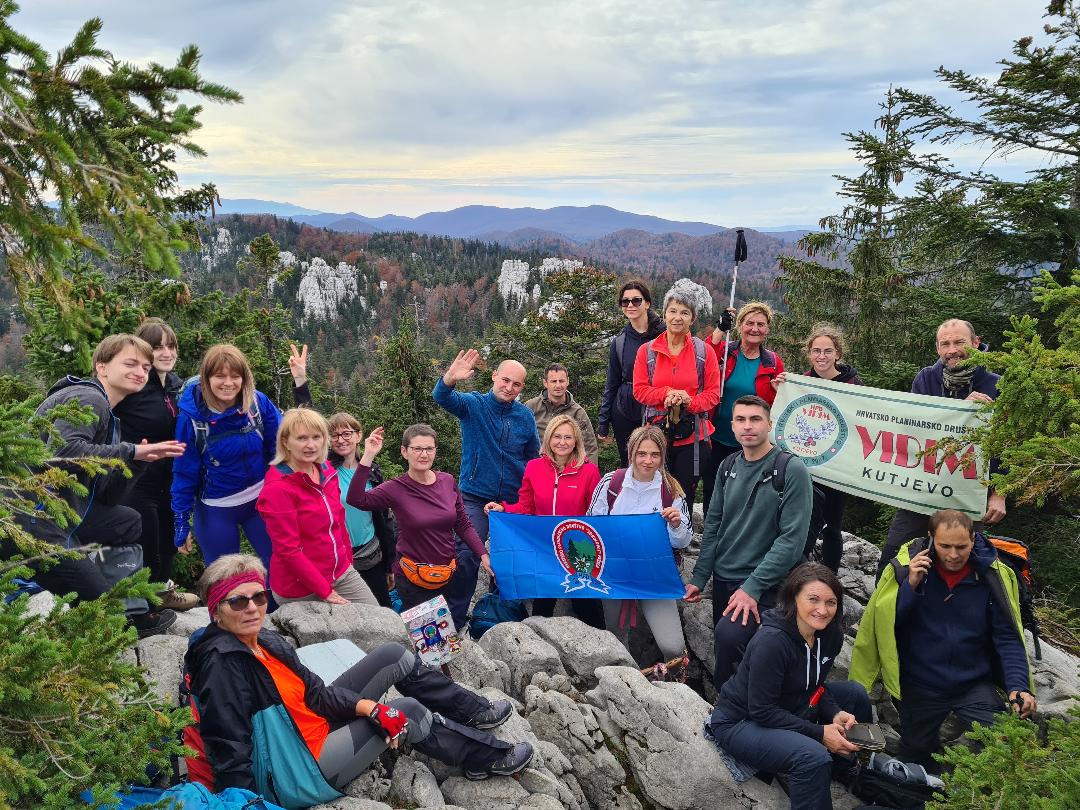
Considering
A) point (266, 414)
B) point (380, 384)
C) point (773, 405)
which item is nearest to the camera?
point (266, 414)

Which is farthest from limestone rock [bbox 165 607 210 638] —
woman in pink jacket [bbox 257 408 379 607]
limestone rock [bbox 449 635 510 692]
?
limestone rock [bbox 449 635 510 692]

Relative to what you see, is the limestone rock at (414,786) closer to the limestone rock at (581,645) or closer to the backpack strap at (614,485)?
the limestone rock at (581,645)

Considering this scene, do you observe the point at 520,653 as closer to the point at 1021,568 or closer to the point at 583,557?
the point at 583,557

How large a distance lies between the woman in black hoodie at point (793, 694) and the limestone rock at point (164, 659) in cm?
416

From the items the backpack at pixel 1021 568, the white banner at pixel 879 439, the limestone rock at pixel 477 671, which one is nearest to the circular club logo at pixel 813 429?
the white banner at pixel 879 439

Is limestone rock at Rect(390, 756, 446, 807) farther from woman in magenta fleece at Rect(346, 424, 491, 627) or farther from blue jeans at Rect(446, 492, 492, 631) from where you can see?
blue jeans at Rect(446, 492, 492, 631)

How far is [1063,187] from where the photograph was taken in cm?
994

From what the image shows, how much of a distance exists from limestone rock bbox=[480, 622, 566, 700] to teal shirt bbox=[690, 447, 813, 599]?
165 centimetres

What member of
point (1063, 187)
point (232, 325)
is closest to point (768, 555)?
point (1063, 187)

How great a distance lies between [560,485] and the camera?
7.23 m

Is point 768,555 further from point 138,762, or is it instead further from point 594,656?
point 138,762

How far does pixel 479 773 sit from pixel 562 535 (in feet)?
9.21

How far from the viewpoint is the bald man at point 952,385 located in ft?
20.8

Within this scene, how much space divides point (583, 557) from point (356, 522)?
2459mm
